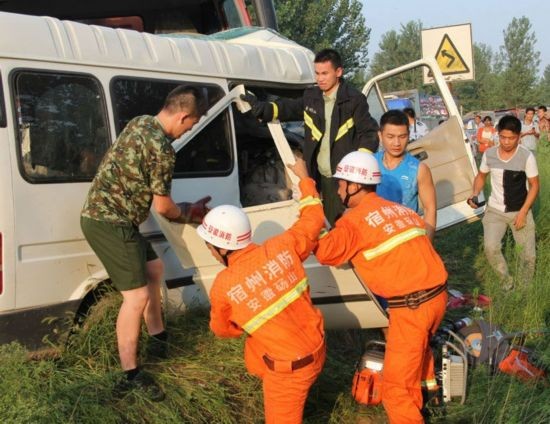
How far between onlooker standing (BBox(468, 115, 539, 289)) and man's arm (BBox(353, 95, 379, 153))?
1.88 meters

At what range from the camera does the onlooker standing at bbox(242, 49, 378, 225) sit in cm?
435

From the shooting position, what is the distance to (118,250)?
131 inches

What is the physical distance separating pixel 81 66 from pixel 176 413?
85.0 inches

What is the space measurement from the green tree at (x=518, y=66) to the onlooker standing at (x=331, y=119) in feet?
205

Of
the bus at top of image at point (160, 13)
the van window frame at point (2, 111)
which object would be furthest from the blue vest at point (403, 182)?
the bus at top of image at point (160, 13)

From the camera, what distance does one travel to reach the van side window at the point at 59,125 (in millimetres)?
3525

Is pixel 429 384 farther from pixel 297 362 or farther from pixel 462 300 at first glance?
pixel 462 300

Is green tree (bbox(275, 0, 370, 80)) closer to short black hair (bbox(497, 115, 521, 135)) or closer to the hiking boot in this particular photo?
short black hair (bbox(497, 115, 521, 135))

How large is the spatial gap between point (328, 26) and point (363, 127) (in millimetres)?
30163

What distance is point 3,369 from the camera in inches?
123

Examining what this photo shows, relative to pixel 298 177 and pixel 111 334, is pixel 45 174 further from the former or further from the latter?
pixel 298 177

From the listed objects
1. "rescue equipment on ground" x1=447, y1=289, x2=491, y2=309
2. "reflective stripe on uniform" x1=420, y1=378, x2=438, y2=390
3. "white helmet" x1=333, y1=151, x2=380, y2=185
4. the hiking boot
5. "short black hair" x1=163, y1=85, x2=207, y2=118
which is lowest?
"rescue equipment on ground" x1=447, y1=289, x2=491, y2=309

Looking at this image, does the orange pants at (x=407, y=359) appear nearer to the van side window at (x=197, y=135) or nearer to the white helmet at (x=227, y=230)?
the white helmet at (x=227, y=230)

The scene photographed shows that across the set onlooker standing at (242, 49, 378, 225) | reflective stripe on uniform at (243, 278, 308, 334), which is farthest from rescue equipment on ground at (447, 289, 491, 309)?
reflective stripe on uniform at (243, 278, 308, 334)
